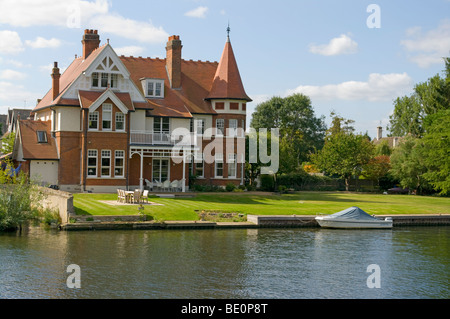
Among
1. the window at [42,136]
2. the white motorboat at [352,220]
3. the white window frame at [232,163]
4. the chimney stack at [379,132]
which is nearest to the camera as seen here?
the white motorboat at [352,220]

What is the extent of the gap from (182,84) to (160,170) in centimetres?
889

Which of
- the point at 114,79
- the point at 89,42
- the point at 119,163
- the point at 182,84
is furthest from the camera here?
the point at 182,84

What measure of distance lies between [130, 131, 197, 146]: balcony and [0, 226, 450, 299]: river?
573 inches

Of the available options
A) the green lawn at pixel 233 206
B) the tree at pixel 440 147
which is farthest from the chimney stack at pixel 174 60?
the tree at pixel 440 147

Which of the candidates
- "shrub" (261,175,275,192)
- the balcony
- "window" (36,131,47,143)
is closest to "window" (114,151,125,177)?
the balcony

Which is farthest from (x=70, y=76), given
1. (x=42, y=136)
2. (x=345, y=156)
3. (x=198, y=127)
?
(x=345, y=156)

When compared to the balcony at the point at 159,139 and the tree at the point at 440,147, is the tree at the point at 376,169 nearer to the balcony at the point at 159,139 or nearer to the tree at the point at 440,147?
the tree at the point at 440,147

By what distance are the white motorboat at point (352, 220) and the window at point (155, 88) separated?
1997 cm

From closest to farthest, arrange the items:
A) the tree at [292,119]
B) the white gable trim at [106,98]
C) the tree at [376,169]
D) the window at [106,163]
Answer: the white gable trim at [106,98] → the window at [106,163] → the tree at [376,169] → the tree at [292,119]

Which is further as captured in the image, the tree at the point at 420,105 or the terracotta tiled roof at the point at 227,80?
the tree at the point at 420,105

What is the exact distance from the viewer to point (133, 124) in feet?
156

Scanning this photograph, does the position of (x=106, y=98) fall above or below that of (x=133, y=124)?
above

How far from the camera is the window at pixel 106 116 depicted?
45.3 meters

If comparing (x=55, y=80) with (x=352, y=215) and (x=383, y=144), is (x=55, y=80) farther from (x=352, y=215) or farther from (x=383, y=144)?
(x=383, y=144)
